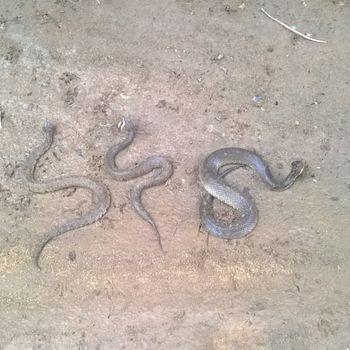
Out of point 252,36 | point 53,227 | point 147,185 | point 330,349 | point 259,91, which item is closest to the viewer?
point 330,349

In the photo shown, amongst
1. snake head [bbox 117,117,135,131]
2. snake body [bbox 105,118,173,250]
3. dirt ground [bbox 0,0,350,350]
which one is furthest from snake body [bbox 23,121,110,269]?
snake head [bbox 117,117,135,131]

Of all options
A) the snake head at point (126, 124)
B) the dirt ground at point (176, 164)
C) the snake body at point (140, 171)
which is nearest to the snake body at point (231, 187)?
the dirt ground at point (176, 164)

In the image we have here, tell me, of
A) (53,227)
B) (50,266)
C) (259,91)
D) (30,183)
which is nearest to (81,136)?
(30,183)

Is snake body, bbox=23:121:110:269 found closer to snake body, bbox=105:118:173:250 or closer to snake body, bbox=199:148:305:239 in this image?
snake body, bbox=105:118:173:250

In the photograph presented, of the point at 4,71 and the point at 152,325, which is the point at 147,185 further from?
the point at 4,71

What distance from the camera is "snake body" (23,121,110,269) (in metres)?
5.73

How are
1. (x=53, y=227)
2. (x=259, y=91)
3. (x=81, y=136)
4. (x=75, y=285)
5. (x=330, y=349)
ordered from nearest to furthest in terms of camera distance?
(x=330, y=349), (x=75, y=285), (x=53, y=227), (x=81, y=136), (x=259, y=91)

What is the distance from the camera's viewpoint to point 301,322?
16.7ft

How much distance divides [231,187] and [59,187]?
2096 mm

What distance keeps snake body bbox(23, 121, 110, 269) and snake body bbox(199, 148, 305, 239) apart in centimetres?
121

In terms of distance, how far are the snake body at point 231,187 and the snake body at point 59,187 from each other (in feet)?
3.96

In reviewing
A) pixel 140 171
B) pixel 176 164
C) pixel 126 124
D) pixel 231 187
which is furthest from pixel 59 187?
pixel 231 187

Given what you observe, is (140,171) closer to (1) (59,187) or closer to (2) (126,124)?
(2) (126,124)

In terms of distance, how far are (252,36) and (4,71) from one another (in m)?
3.85
